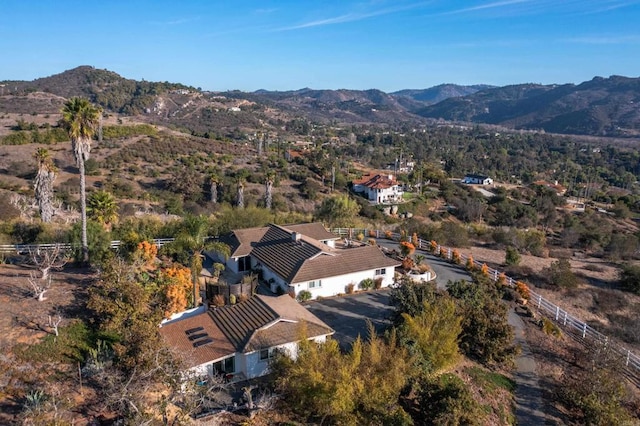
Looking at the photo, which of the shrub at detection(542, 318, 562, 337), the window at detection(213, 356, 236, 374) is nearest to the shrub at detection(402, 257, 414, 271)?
the shrub at detection(542, 318, 562, 337)

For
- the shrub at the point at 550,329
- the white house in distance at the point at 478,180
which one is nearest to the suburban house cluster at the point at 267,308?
the shrub at the point at 550,329

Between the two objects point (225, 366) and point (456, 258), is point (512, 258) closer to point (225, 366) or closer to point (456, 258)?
point (456, 258)

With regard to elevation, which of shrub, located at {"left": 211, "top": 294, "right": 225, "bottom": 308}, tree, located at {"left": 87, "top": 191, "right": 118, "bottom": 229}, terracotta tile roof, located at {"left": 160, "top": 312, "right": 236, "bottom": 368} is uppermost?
tree, located at {"left": 87, "top": 191, "right": 118, "bottom": 229}

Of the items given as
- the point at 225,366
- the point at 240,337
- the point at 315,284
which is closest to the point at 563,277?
the point at 315,284

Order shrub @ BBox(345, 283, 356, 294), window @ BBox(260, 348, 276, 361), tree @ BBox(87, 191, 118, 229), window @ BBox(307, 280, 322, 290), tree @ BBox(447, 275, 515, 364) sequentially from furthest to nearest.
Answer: tree @ BBox(87, 191, 118, 229), shrub @ BBox(345, 283, 356, 294), window @ BBox(307, 280, 322, 290), tree @ BBox(447, 275, 515, 364), window @ BBox(260, 348, 276, 361)

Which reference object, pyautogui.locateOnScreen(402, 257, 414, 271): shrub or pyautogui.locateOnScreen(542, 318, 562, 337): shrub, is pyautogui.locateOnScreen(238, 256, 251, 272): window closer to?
pyautogui.locateOnScreen(402, 257, 414, 271): shrub

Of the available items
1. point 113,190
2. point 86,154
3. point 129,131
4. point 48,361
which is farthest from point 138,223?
point 129,131

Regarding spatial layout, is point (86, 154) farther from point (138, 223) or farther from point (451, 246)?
point (451, 246)
